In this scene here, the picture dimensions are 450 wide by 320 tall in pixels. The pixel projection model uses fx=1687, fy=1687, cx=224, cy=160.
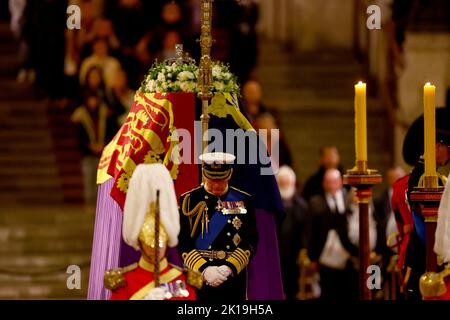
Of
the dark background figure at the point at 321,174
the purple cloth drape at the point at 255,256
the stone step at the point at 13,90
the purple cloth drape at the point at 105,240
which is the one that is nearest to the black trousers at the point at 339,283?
the dark background figure at the point at 321,174

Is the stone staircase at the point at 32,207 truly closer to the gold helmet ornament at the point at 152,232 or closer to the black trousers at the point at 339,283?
the black trousers at the point at 339,283

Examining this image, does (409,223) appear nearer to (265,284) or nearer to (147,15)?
(265,284)

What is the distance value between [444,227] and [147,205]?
5.40ft

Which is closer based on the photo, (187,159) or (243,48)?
(187,159)

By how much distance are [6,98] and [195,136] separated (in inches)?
370

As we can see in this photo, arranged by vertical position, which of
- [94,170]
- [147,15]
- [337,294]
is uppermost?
[147,15]

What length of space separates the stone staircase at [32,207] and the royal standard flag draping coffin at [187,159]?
374cm

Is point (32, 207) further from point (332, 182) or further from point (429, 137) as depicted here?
point (429, 137)

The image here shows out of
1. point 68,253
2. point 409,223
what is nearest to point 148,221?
point 409,223

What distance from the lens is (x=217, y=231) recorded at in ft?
32.3

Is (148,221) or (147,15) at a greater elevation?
(147,15)

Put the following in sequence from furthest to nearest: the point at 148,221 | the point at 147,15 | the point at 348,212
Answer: the point at 147,15 < the point at 348,212 < the point at 148,221

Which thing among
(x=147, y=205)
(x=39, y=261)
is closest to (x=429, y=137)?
(x=147, y=205)

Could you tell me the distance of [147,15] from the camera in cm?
1762
